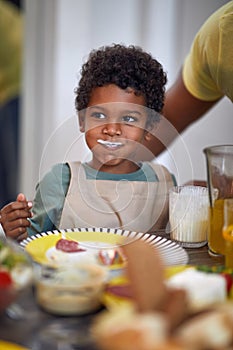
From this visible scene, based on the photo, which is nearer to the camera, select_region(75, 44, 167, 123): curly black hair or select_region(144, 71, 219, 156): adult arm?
select_region(75, 44, 167, 123): curly black hair

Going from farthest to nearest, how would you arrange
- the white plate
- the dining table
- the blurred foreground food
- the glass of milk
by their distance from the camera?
the glass of milk, the white plate, the dining table, the blurred foreground food

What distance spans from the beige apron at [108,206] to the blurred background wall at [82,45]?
0.85 metres

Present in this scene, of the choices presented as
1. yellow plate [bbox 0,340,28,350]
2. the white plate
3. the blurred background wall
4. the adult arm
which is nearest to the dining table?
yellow plate [bbox 0,340,28,350]

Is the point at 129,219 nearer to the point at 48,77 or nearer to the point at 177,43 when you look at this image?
the point at 177,43

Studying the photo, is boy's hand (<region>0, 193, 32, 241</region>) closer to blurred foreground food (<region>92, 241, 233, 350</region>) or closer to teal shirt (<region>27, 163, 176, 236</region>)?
teal shirt (<region>27, 163, 176, 236</region>)

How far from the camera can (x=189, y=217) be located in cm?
102

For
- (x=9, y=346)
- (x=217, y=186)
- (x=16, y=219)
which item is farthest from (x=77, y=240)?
(x=9, y=346)

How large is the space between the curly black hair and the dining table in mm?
463

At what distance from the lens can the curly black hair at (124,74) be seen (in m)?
1.04

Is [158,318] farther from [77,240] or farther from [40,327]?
[77,240]

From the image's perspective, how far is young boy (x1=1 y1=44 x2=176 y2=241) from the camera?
1.04 m

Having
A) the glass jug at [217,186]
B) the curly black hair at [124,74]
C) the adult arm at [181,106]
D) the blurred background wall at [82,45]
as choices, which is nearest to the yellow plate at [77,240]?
the glass jug at [217,186]

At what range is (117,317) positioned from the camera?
572 mm

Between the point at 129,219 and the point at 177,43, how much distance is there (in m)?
1.25
